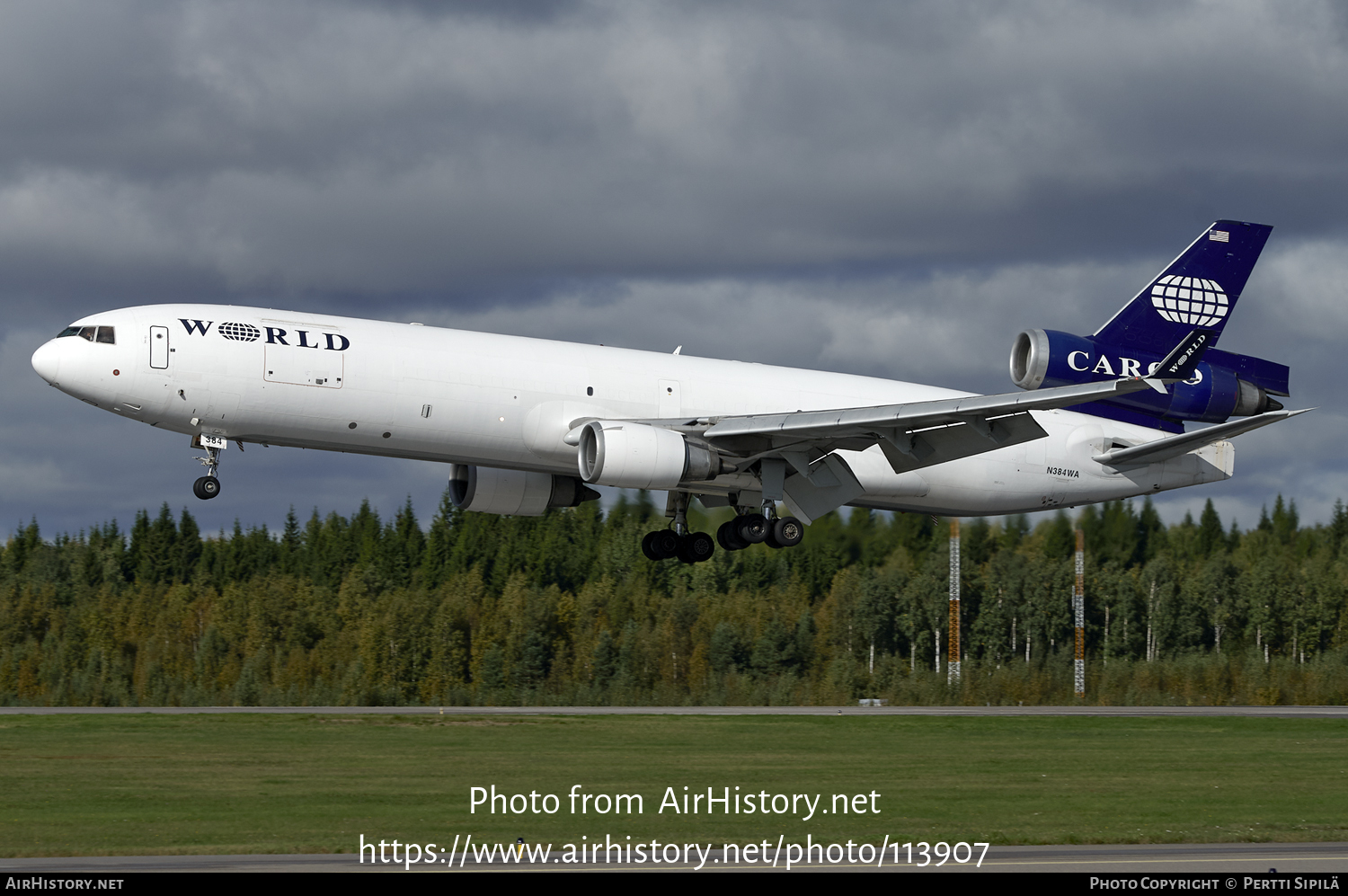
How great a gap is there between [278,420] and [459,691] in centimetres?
3397

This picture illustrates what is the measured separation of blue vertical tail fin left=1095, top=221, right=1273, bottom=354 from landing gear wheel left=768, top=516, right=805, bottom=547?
10.8m

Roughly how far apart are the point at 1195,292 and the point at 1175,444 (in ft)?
19.2

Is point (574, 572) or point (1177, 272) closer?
point (1177, 272)

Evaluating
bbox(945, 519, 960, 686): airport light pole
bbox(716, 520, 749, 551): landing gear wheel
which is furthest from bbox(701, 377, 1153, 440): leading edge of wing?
bbox(945, 519, 960, 686): airport light pole

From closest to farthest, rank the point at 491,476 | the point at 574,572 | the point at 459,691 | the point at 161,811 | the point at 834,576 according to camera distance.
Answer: the point at 161,811
the point at 491,476
the point at 459,691
the point at 834,576
the point at 574,572

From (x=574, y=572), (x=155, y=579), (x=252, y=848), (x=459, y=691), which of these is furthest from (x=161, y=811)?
(x=155, y=579)

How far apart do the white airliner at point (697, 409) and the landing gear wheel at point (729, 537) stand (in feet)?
0.26

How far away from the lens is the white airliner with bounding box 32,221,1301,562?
1329 inches

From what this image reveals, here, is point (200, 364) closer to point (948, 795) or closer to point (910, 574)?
point (948, 795)

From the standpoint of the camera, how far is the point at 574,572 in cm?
9562

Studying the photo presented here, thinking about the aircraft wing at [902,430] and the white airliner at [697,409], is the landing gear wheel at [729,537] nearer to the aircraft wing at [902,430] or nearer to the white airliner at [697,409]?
the white airliner at [697,409]

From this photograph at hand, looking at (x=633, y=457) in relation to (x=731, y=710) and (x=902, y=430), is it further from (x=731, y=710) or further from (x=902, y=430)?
(x=731, y=710)

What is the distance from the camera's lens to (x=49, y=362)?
33375mm

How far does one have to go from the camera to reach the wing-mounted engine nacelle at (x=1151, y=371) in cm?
4062
